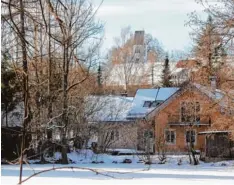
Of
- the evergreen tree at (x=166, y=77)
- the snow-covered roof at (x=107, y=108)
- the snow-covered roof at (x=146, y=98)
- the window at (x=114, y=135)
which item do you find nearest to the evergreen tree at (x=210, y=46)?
the snow-covered roof at (x=107, y=108)

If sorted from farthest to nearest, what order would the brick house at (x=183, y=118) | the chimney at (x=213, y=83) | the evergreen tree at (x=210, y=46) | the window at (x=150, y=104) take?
the window at (x=150, y=104) < the brick house at (x=183, y=118) < the chimney at (x=213, y=83) < the evergreen tree at (x=210, y=46)

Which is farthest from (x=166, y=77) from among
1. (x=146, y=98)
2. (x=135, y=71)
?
(x=146, y=98)

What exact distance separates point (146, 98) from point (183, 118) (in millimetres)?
2758

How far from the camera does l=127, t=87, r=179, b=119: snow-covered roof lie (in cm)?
1367

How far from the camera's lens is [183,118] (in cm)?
1214

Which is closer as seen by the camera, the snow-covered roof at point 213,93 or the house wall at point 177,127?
the snow-covered roof at point 213,93

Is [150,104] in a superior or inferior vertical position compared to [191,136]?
superior

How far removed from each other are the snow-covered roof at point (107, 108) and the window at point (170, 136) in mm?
999

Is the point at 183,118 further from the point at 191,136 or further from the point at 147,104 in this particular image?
the point at 147,104

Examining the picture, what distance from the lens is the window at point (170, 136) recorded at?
40.2 ft

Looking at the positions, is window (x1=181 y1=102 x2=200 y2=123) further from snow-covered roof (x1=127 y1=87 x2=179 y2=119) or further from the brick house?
snow-covered roof (x1=127 y1=87 x2=179 y2=119)

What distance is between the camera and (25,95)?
2.37 feet

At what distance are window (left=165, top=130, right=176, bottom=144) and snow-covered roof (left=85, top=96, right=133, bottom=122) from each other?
999 mm

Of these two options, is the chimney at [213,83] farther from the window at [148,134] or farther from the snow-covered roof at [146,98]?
the snow-covered roof at [146,98]
